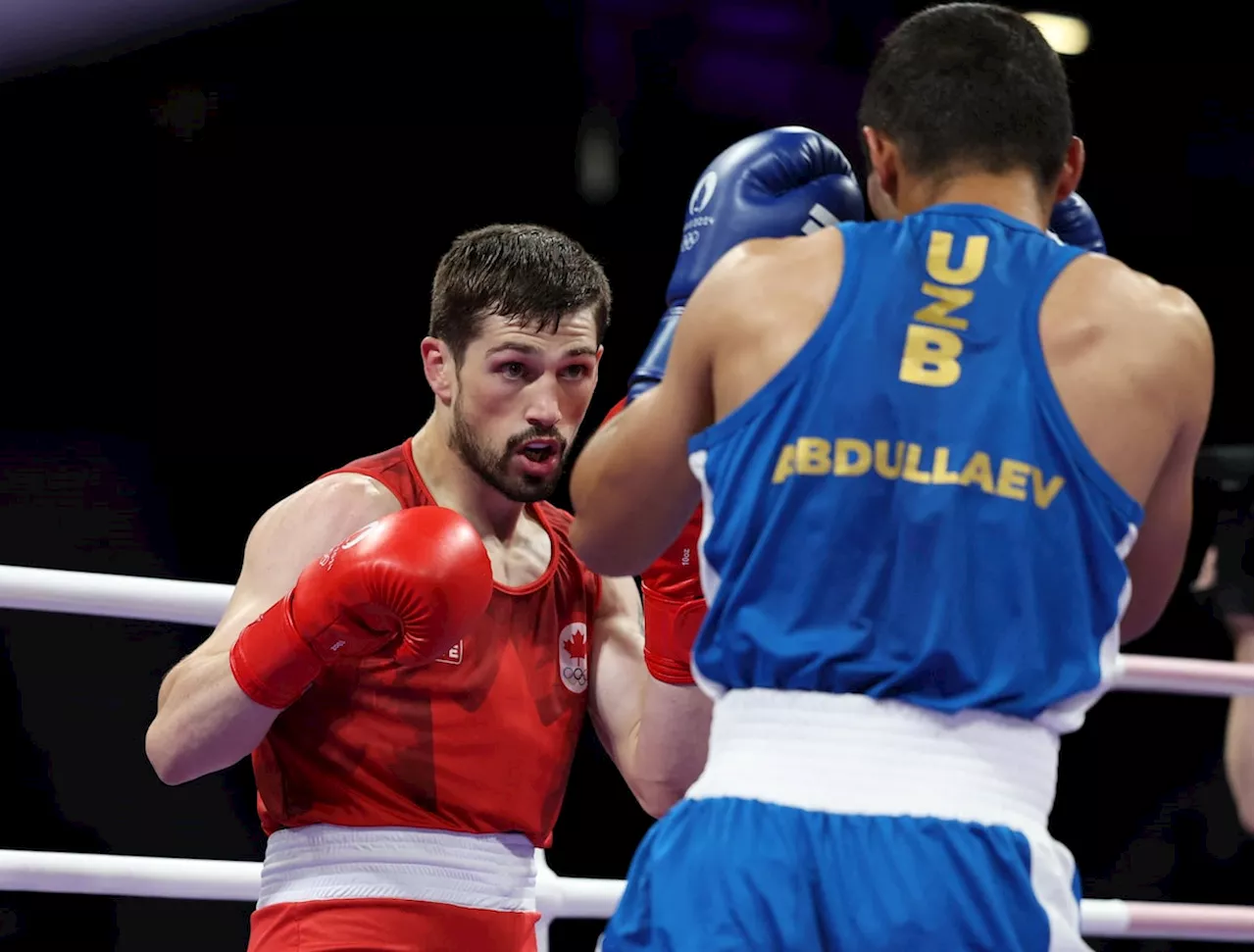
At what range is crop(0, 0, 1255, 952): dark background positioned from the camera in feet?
21.0

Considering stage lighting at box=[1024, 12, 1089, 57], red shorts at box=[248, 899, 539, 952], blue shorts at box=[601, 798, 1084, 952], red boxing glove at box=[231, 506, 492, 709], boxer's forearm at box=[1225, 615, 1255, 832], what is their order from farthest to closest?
stage lighting at box=[1024, 12, 1089, 57] < boxer's forearm at box=[1225, 615, 1255, 832] < red shorts at box=[248, 899, 539, 952] < red boxing glove at box=[231, 506, 492, 709] < blue shorts at box=[601, 798, 1084, 952]

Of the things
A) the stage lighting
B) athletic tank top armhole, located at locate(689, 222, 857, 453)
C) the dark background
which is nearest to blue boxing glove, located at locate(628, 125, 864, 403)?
athletic tank top armhole, located at locate(689, 222, 857, 453)

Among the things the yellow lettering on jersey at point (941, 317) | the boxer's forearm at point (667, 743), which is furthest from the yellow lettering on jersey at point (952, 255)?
the boxer's forearm at point (667, 743)

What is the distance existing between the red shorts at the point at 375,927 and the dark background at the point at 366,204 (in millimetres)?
3909

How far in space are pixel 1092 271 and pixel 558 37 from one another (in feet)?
19.6

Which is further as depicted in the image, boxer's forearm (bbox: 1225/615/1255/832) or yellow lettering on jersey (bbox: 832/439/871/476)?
boxer's forearm (bbox: 1225/615/1255/832)

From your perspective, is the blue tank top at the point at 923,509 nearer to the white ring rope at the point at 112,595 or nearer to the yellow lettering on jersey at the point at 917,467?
the yellow lettering on jersey at the point at 917,467

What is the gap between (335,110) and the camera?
7043mm

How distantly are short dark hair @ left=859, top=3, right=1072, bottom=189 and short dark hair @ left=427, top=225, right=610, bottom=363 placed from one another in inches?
35.9

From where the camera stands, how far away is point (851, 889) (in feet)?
4.30

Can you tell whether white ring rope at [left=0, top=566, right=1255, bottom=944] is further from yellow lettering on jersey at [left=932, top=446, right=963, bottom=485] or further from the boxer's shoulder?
yellow lettering on jersey at [left=932, top=446, right=963, bottom=485]

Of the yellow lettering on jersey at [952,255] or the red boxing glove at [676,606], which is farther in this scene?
the red boxing glove at [676,606]

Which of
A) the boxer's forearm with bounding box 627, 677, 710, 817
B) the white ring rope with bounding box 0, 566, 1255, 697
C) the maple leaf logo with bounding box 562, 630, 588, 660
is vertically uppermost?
the white ring rope with bounding box 0, 566, 1255, 697

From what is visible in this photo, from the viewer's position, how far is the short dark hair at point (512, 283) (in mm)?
2363
